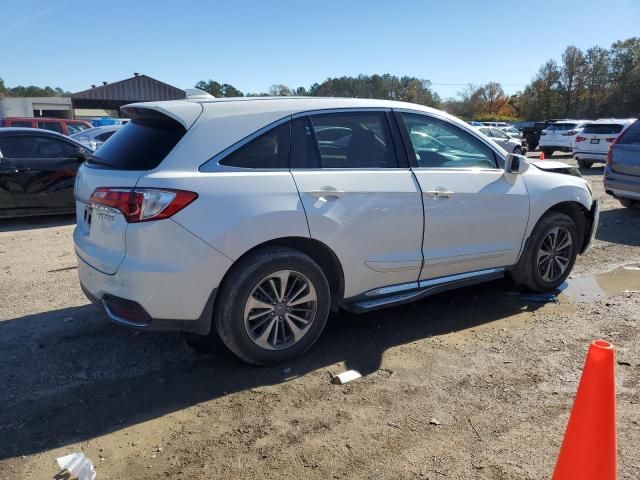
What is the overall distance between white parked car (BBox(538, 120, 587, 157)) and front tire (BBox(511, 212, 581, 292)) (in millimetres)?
20492

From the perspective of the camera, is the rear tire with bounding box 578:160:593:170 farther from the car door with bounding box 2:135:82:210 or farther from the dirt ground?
the car door with bounding box 2:135:82:210

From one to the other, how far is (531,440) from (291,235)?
73.7 inches

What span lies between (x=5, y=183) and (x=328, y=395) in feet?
23.9

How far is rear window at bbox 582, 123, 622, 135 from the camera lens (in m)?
18.1

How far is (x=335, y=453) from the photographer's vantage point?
2.86 metres

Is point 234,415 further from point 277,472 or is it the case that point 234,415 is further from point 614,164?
point 614,164

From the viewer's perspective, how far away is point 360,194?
3857 mm

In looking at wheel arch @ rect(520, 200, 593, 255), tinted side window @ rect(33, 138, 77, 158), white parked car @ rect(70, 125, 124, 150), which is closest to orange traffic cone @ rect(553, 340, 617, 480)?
wheel arch @ rect(520, 200, 593, 255)

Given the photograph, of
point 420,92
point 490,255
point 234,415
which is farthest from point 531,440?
point 420,92

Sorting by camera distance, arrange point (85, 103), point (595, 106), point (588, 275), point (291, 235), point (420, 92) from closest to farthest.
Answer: point (291, 235)
point (588, 275)
point (85, 103)
point (595, 106)
point (420, 92)

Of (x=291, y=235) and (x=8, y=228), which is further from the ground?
(x=291, y=235)

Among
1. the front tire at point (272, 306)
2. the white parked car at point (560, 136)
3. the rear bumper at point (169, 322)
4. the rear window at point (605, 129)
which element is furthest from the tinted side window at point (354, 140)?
the white parked car at point (560, 136)

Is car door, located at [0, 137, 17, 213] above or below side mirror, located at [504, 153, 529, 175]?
below

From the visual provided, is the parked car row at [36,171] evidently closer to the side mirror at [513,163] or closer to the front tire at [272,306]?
the front tire at [272,306]
